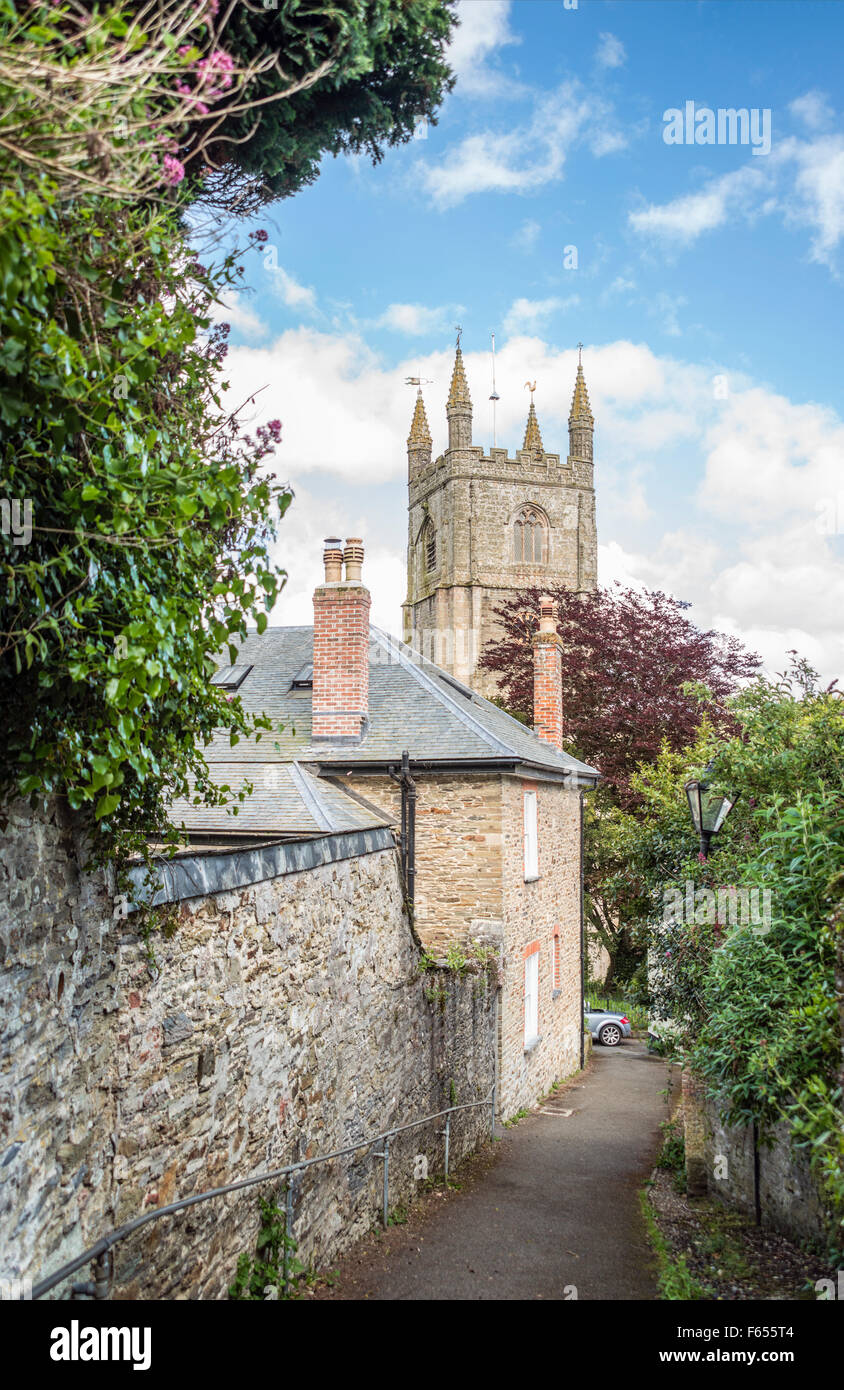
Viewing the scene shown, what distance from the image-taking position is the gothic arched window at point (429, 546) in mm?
56522

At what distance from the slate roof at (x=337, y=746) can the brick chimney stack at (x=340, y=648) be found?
35 cm

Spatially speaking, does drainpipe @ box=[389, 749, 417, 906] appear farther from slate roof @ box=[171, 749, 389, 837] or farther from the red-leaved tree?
the red-leaved tree

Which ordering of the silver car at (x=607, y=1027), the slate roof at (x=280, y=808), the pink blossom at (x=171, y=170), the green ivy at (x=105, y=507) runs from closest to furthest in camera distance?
the green ivy at (x=105, y=507) → the pink blossom at (x=171, y=170) → the slate roof at (x=280, y=808) → the silver car at (x=607, y=1027)

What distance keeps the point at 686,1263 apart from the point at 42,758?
6.66 m

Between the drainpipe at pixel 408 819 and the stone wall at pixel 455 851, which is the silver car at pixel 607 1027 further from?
the drainpipe at pixel 408 819

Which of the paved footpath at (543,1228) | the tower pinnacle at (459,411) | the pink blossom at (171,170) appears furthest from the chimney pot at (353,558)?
the tower pinnacle at (459,411)

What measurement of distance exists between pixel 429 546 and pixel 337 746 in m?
44.2

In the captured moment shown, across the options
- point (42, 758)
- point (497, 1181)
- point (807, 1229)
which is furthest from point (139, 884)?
point (497, 1181)

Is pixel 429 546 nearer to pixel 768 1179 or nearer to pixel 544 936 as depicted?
pixel 544 936

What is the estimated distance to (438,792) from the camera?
45.1 ft

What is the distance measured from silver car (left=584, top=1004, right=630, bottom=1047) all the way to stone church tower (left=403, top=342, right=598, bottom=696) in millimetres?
26889

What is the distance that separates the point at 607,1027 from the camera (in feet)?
81.9

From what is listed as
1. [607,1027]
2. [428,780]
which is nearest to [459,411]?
[607,1027]

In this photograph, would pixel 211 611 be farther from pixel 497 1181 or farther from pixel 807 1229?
pixel 497 1181
